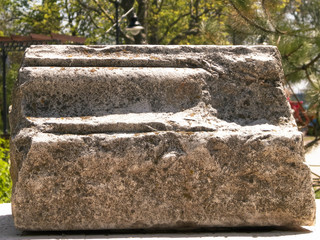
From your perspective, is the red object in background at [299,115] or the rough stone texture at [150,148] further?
the red object in background at [299,115]

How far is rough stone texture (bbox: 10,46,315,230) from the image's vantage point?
3.37m

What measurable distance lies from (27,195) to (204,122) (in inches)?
48.6

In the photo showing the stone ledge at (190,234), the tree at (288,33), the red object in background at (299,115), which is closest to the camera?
the stone ledge at (190,234)

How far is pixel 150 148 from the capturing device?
341 cm

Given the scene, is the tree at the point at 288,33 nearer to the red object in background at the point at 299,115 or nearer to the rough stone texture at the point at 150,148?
the red object in background at the point at 299,115

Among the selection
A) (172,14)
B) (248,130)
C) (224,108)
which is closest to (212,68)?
(224,108)

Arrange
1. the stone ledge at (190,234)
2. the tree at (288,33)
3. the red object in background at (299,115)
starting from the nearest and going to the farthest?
the stone ledge at (190,234), the tree at (288,33), the red object in background at (299,115)

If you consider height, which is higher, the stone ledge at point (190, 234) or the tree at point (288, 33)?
the tree at point (288, 33)

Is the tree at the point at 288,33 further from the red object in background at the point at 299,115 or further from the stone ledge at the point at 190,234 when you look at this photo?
the stone ledge at the point at 190,234

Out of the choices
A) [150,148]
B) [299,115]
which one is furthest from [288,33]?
[150,148]

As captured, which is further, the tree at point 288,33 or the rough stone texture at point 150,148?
the tree at point 288,33

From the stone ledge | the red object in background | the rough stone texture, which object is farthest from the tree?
the stone ledge

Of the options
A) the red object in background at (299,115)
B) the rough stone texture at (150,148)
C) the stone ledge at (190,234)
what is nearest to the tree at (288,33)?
the red object in background at (299,115)

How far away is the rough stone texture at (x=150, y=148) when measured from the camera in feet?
11.1
